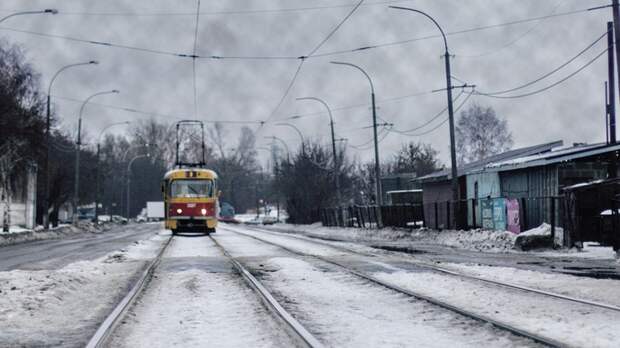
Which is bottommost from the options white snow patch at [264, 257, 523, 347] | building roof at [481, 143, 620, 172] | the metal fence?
white snow patch at [264, 257, 523, 347]

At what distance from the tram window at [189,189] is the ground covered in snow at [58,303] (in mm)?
19937

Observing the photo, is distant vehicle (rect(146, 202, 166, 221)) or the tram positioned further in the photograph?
distant vehicle (rect(146, 202, 166, 221))

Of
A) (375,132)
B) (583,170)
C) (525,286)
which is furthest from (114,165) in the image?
(525,286)

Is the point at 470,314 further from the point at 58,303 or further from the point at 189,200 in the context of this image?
the point at 189,200

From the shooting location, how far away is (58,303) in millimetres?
10484

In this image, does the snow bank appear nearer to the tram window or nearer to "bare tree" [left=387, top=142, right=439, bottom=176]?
the tram window

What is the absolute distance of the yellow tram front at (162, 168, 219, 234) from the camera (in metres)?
36.4

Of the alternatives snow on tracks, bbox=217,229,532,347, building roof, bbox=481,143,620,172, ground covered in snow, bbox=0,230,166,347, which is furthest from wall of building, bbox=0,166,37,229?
snow on tracks, bbox=217,229,532,347

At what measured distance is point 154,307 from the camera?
32.6ft

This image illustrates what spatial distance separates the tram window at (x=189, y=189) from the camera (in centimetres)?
3634

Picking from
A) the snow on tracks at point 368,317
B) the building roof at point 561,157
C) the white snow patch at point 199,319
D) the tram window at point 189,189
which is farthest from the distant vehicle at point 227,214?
the white snow patch at point 199,319

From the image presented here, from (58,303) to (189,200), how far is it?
25999 millimetres

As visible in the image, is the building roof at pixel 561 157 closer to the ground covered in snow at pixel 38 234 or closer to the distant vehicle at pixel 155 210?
the ground covered in snow at pixel 38 234

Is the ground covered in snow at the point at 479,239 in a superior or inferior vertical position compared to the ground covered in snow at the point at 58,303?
superior
